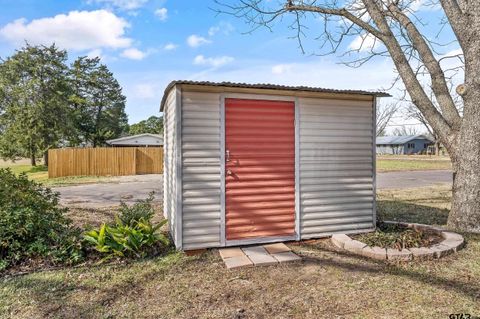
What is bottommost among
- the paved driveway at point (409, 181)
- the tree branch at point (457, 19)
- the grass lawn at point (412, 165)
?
the paved driveway at point (409, 181)

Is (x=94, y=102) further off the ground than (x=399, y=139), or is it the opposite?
(x=94, y=102)

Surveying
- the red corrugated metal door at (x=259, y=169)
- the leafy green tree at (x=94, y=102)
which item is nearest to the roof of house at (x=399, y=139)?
the leafy green tree at (x=94, y=102)

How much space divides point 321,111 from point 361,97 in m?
0.67

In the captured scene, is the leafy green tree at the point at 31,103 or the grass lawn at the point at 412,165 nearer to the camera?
the grass lawn at the point at 412,165

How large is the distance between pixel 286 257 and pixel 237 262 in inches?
22.5

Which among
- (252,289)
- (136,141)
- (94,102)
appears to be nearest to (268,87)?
(252,289)

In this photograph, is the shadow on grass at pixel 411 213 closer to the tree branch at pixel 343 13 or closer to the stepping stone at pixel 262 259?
the stepping stone at pixel 262 259

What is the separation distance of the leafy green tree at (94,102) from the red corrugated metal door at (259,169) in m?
25.4

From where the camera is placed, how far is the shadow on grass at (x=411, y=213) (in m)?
5.28

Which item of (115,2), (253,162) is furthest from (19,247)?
(115,2)

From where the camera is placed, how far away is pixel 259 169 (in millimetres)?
3938

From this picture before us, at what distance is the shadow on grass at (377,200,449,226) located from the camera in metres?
5.28

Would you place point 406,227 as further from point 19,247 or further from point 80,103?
point 80,103

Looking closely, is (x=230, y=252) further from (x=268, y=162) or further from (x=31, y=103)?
(x=31, y=103)
